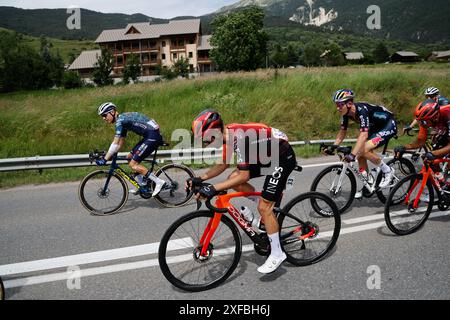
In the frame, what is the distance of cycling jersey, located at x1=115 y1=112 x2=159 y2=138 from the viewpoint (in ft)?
19.7

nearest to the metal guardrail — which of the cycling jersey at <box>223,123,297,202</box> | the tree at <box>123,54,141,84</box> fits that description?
the cycling jersey at <box>223,123,297,202</box>

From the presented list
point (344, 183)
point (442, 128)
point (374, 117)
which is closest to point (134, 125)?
point (344, 183)

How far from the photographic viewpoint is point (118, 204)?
20.5 feet

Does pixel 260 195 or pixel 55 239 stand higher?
pixel 260 195

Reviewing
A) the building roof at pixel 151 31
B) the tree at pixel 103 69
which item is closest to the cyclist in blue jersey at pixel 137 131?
the tree at pixel 103 69

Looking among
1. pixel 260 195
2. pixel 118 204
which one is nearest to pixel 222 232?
pixel 260 195

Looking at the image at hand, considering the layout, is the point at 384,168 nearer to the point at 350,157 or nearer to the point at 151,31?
the point at 350,157

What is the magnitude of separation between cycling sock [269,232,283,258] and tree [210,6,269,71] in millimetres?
55999

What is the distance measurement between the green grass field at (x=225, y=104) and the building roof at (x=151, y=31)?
68429 mm

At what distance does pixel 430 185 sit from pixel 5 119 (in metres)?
15.6
